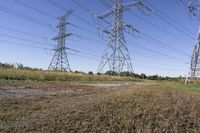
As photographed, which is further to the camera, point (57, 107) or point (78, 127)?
point (57, 107)

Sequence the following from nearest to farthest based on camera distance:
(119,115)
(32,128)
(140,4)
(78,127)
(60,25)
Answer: (32,128)
(78,127)
(119,115)
(140,4)
(60,25)

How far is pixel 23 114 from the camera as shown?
533cm

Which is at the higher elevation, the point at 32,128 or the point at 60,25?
the point at 60,25

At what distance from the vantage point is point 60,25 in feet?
130

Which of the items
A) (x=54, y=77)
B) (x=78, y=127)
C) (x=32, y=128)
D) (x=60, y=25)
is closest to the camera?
(x=32, y=128)

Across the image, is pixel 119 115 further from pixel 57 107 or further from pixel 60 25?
pixel 60 25

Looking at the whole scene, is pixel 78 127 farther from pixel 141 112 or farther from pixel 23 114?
pixel 141 112

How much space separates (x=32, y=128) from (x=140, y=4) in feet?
93.3

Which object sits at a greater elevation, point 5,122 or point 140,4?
Answer: point 140,4

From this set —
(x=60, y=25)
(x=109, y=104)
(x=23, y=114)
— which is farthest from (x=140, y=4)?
(x=23, y=114)

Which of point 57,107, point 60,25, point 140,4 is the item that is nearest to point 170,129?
point 57,107

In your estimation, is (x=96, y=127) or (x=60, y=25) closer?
(x=96, y=127)

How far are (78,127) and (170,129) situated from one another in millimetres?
1745

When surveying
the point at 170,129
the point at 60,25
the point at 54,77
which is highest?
the point at 60,25
